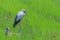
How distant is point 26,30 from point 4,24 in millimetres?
1349

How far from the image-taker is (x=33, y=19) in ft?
62.5

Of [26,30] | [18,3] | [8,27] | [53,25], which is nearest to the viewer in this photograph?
[8,27]

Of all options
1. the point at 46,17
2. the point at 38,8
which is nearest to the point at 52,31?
the point at 46,17

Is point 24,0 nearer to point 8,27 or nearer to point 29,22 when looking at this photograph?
point 29,22

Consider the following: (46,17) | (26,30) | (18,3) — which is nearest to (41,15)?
(46,17)

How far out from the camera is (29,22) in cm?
1791

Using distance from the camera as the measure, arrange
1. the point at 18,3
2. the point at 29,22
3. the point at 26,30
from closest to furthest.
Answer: the point at 26,30, the point at 29,22, the point at 18,3

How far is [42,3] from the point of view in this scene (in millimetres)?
24172

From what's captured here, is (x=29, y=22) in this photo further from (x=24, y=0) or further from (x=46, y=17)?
(x=24, y=0)

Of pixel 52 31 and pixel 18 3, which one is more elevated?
pixel 18 3

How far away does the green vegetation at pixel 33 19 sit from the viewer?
15.4 metres

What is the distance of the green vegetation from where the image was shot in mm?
15408

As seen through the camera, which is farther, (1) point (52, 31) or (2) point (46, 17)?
(2) point (46, 17)

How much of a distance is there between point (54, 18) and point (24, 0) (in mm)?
→ 2660
